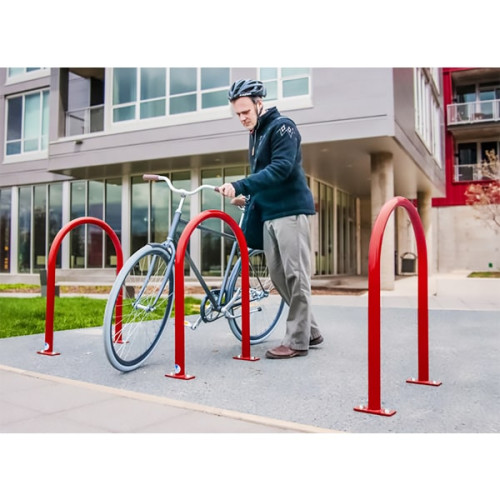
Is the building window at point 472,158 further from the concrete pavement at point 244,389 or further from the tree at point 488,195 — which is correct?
the concrete pavement at point 244,389

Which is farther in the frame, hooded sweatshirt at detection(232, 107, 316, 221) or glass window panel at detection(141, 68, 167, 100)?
glass window panel at detection(141, 68, 167, 100)

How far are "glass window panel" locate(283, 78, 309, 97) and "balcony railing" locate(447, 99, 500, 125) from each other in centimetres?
1648

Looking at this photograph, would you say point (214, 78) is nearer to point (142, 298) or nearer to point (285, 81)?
point (285, 81)

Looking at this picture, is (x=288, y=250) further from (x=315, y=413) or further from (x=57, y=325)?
(x=57, y=325)

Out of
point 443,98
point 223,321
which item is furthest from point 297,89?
point 443,98

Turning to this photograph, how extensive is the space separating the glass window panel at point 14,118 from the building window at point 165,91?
5.43m

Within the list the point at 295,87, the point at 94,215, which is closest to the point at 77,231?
Answer: the point at 94,215

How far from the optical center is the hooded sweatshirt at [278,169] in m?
3.95

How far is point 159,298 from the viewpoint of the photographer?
3.76m

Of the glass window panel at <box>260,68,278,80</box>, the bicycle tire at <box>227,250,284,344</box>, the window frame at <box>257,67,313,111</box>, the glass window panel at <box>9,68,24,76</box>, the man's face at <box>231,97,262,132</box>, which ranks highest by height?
the glass window panel at <box>9,68,24,76</box>

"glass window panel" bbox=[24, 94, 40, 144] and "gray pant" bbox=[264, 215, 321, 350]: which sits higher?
"glass window panel" bbox=[24, 94, 40, 144]

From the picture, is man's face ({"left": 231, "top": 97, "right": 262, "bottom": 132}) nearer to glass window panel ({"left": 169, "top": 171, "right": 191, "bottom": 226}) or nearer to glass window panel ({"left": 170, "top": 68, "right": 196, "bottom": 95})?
glass window panel ({"left": 170, "top": 68, "right": 196, "bottom": 95})

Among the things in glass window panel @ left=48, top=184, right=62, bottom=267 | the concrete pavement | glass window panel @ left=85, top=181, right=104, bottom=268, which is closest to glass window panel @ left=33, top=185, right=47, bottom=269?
glass window panel @ left=48, top=184, right=62, bottom=267

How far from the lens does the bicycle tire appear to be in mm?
4730
